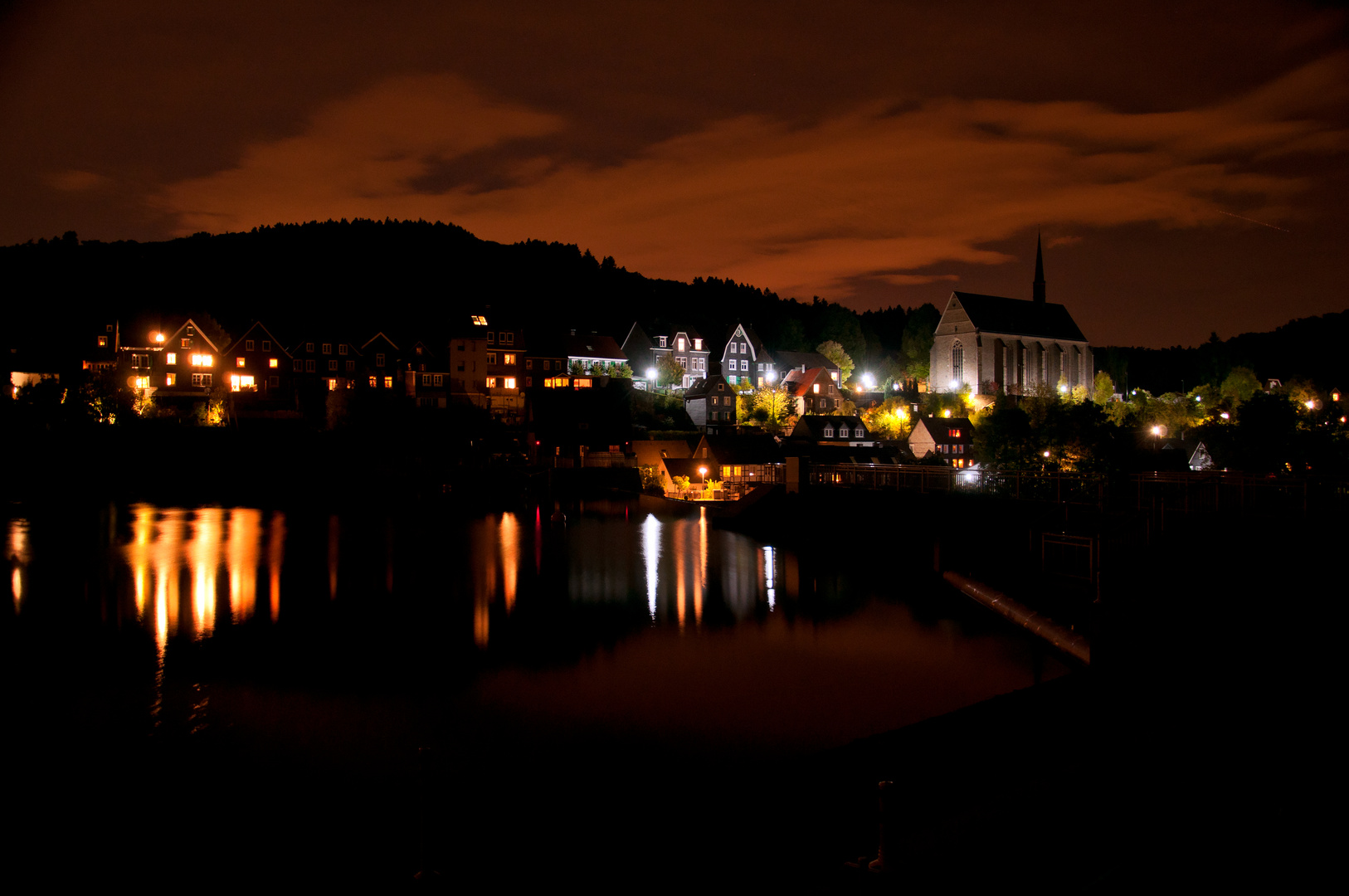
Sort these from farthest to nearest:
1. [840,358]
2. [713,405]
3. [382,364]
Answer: [840,358] → [713,405] → [382,364]

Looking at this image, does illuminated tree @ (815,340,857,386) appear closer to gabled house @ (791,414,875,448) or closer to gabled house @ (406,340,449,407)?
gabled house @ (791,414,875,448)

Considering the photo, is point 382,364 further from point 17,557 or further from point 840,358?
point 840,358

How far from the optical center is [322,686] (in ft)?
53.7

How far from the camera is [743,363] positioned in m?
90.9

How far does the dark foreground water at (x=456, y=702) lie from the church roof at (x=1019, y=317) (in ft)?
252

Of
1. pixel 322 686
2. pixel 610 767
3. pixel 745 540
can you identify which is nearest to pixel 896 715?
pixel 610 767

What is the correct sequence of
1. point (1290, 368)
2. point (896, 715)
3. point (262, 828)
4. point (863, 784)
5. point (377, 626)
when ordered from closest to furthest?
point (863, 784)
point (262, 828)
point (896, 715)
point (377, 626)
point (1290, 368)

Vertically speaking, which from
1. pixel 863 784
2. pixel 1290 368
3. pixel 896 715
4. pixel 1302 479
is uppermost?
pixel 1290 368

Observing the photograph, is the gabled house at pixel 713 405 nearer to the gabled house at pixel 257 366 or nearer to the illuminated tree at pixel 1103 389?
the gabled house at pixel 257 366

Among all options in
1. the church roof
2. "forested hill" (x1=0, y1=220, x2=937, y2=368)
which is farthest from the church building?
"forested hill" (x1=0, y1=220, x2=937, y2=368)

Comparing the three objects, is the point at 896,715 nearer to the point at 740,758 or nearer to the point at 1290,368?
the point at 740,758

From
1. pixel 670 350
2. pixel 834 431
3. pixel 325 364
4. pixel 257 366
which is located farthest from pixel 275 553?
pixel 670 350

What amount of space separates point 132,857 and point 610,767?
6.18m

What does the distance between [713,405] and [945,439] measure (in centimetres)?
2108
